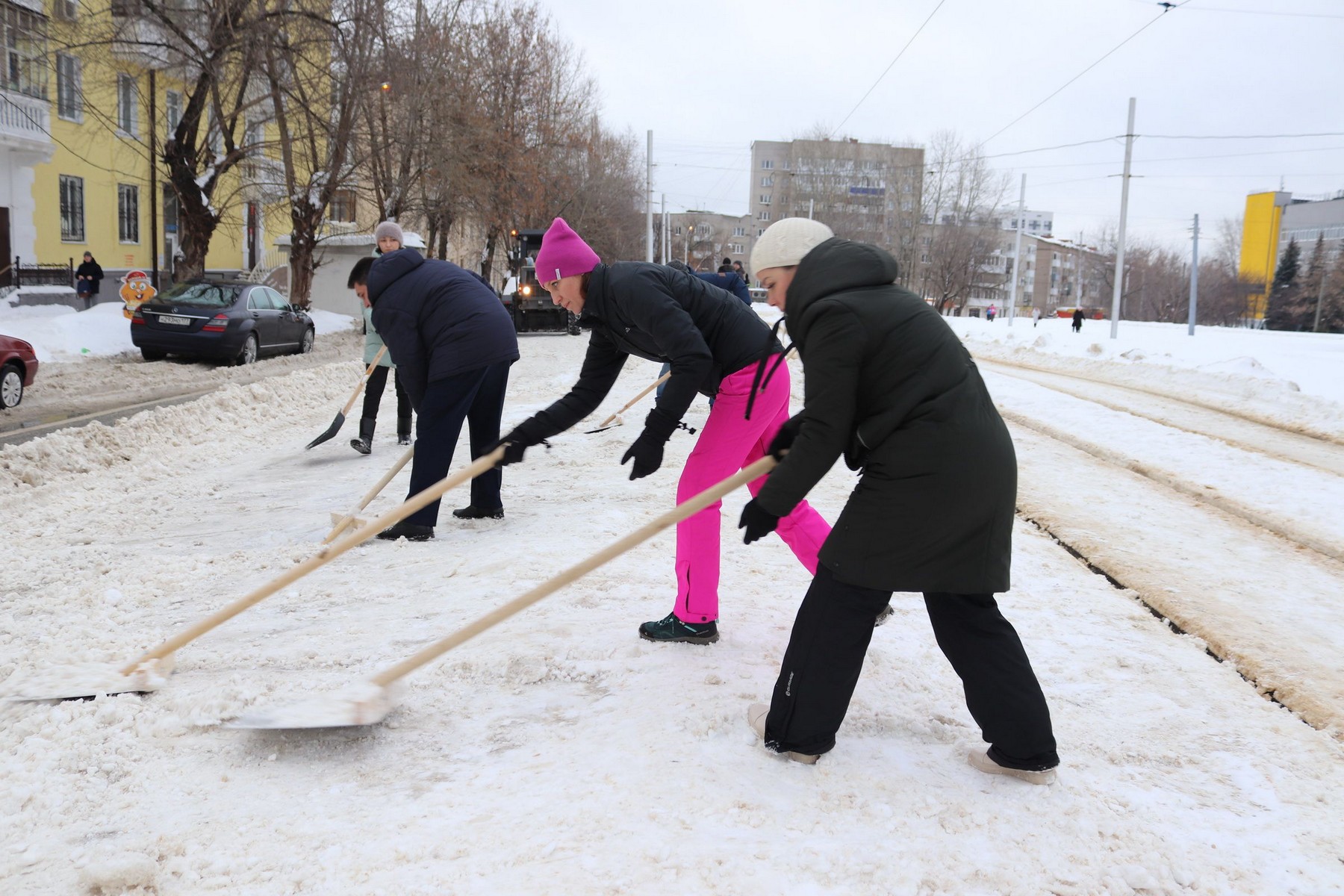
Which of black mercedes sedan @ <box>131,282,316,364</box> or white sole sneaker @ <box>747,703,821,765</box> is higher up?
black mercedes sedan @ <box>131,282,316,364</box>

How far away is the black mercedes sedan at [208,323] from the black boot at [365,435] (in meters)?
9.06

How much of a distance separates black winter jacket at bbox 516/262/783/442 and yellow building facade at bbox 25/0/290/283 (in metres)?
19.3

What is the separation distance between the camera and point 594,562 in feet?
9.00

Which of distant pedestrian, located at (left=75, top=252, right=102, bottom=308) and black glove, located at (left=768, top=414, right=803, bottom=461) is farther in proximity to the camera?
distant pedestrian, located at (left=75, top=252, right=102, bottom=308)

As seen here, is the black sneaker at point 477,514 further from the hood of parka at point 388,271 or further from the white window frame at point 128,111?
the white window frame at point 128,111

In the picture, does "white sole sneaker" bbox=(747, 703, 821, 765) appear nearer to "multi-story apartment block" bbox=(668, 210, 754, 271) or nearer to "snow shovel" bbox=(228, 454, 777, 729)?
"snow shovel" bbox=(228, 454, 777, 729)

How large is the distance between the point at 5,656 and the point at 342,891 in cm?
225

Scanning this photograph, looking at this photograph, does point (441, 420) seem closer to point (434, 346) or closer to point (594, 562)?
point (434, 346)

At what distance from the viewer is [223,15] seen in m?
18.0

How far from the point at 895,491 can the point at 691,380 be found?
1106 mm

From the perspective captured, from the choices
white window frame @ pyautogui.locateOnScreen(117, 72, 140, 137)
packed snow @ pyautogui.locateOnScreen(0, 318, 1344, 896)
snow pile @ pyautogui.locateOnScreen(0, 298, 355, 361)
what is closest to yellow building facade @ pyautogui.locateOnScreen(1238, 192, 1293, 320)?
→ white window frame @ pyautogui.locateOnScreen(117, 72, 140, 137)

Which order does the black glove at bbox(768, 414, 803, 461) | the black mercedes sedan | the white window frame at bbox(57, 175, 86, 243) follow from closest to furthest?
1. the black glove at bbox(768, 414, 803, 461)
2. the black mercedes sedan
3. the white window frame at bbox(57, 175, 86, 243)

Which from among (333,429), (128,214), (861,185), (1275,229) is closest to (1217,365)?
(333,429)

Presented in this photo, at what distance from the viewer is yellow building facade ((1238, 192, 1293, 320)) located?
72.8 metres
